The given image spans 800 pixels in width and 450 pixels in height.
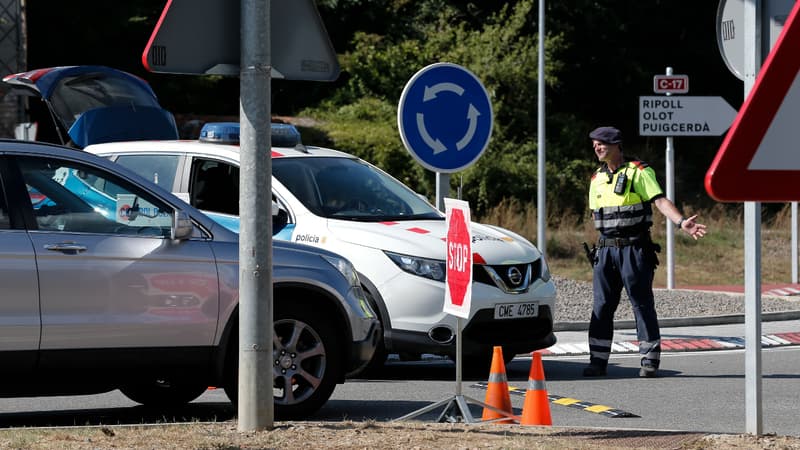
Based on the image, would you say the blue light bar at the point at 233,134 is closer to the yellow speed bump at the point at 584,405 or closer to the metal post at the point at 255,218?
the yellow speed bump at the point at 584,405

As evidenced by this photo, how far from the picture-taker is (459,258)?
814 centimetres

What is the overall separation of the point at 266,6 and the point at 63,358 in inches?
93.4

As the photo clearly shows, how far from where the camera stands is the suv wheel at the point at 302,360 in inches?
332

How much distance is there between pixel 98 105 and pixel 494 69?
46.5ft

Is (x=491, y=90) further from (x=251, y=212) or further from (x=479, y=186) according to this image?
(x=251, y=212)

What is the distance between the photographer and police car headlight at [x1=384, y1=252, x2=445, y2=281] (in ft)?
34.1

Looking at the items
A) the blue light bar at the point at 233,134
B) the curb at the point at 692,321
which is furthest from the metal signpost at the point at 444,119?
the curb at the point at 692,321

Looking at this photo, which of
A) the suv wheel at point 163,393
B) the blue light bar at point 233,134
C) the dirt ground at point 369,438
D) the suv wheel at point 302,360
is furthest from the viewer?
the blue light bar at point 233,134

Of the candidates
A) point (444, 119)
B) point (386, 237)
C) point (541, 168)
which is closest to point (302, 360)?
point (444, 119)

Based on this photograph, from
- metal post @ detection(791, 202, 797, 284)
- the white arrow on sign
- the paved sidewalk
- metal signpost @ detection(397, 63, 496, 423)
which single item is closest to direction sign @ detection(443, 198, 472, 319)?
metal signpost @ detection(397, 63, 496, 423)

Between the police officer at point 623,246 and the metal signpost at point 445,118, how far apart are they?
2.42 meters

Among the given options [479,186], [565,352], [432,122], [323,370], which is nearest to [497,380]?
[323,370]

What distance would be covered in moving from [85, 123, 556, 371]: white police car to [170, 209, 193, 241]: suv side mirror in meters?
2.59

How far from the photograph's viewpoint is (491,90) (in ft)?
103
